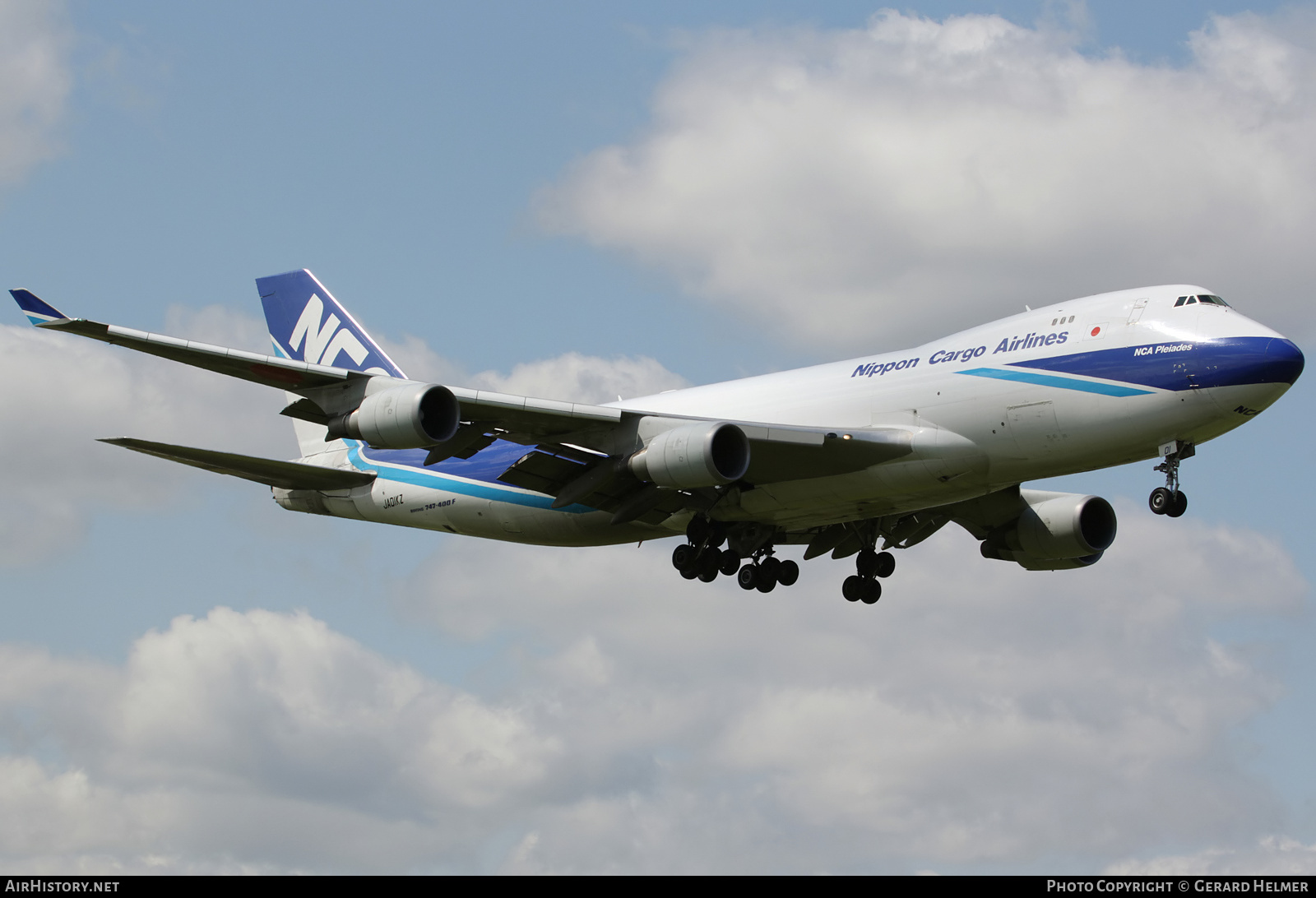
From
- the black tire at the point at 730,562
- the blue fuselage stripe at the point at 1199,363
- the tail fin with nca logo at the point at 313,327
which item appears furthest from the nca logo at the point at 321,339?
the blue fuselage stripe at the point at 1199,363

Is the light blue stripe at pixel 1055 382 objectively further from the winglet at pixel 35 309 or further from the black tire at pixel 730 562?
the winglet at pixel 35 309

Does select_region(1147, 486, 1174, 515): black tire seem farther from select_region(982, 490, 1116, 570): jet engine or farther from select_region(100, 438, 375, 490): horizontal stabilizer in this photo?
select_region(100, 438, 375, 490): horizontal stabilizer

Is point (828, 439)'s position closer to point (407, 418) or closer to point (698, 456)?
point (698, 456)

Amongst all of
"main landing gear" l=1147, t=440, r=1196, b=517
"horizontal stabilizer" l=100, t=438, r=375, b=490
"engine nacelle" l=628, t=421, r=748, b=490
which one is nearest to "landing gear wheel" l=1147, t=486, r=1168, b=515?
"main landing gear" l=1147, t=440, r=1196, b=517

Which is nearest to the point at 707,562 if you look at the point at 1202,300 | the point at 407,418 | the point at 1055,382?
the point at 407,418

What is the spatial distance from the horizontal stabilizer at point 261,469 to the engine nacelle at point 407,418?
561 cm

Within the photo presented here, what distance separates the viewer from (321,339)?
4366cm

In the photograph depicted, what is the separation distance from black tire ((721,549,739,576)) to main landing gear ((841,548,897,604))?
3.84 meters

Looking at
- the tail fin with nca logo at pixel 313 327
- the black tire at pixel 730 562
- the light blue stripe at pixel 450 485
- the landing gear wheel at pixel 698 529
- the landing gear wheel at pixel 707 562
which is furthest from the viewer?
the tail fin with nca logo at pixel 313 327

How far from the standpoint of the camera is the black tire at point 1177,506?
29250mm

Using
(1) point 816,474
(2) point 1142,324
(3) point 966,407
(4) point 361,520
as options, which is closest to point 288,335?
(4) point 361,520

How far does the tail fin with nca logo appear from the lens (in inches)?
1676

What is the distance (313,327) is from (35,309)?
16278 mm
